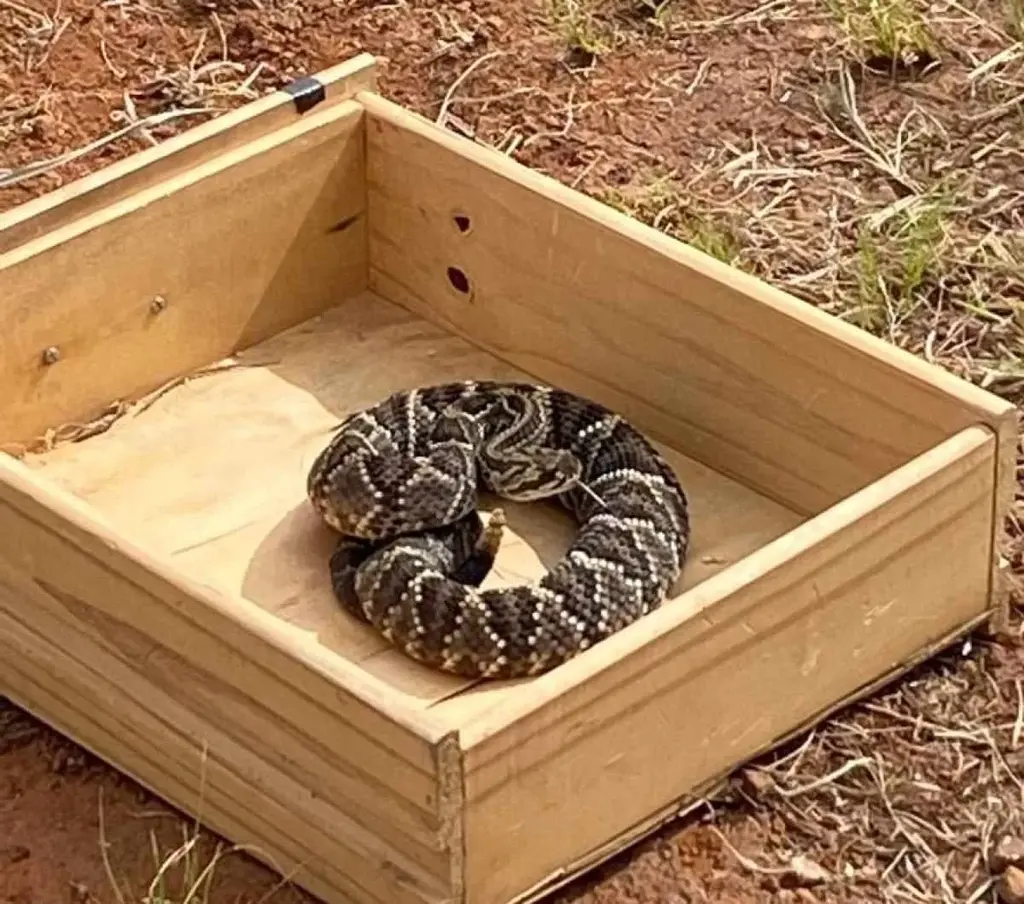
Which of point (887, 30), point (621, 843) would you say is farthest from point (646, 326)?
point (887, 30)

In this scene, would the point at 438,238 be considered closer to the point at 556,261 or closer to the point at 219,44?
the point at 556,261

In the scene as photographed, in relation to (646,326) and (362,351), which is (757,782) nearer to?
(646,326)

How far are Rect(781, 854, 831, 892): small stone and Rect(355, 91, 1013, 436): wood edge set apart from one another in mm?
725

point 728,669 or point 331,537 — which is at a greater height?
point 728,669

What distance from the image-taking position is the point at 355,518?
4.53 meters

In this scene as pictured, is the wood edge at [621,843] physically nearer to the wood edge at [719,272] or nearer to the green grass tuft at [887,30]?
the wood edge at [719,272]

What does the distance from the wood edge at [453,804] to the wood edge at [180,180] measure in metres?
1.47

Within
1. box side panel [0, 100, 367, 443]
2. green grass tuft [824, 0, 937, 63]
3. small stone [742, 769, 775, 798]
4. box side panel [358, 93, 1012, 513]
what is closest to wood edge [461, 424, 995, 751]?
box side panel [358, 93, 1012, 513]

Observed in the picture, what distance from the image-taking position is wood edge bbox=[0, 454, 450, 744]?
371 cm

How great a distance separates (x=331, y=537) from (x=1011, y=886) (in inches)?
49.8

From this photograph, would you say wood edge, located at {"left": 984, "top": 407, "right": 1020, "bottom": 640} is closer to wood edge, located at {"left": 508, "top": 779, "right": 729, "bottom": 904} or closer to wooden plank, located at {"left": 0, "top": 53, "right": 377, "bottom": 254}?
wood edge, located at {"left": 508, "top": 779, "right": 729, "bottom": 904}

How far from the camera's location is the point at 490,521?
4.46 meters

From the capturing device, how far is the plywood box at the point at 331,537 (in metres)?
3.89

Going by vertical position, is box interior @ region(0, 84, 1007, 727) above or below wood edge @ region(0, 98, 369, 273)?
below
